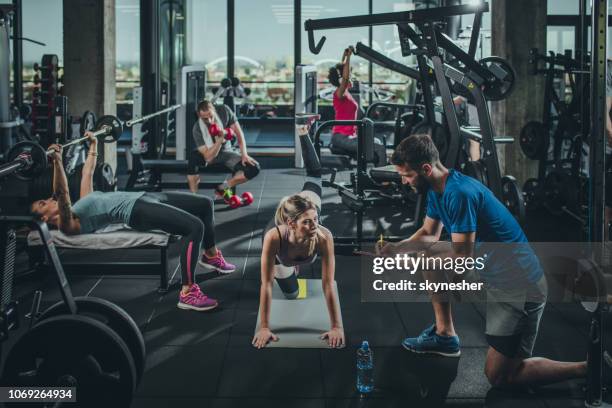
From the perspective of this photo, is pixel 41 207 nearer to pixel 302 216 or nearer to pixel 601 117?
pixel 302 216

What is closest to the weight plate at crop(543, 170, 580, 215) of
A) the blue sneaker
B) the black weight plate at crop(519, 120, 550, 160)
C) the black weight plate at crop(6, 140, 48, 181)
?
the black weight plate at crop(519, 120, 550, 160)

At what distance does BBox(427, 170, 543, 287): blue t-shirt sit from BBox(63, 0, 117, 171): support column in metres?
5.23

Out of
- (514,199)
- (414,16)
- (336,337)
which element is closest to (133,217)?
(336,337)

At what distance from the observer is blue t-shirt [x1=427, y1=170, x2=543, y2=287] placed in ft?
9.33

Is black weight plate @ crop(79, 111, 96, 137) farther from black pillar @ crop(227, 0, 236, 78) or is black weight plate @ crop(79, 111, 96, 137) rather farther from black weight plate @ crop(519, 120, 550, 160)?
black pillar @ crop(227, 0, 236, 78)

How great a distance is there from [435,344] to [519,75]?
4.49 metres

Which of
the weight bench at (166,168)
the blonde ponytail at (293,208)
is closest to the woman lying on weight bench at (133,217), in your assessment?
the blonde ponytail at (293,208)

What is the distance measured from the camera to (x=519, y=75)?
7133 millimetres

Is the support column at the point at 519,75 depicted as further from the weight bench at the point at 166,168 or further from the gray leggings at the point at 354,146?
the weight bench at the point at 166,168

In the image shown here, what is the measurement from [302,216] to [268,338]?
0.55 metres

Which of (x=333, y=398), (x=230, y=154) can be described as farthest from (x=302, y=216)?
(x=230, y=154)

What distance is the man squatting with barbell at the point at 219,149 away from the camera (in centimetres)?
663

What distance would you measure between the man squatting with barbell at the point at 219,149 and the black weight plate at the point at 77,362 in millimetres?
4282

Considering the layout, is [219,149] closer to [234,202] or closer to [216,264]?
Result: [234,202]
